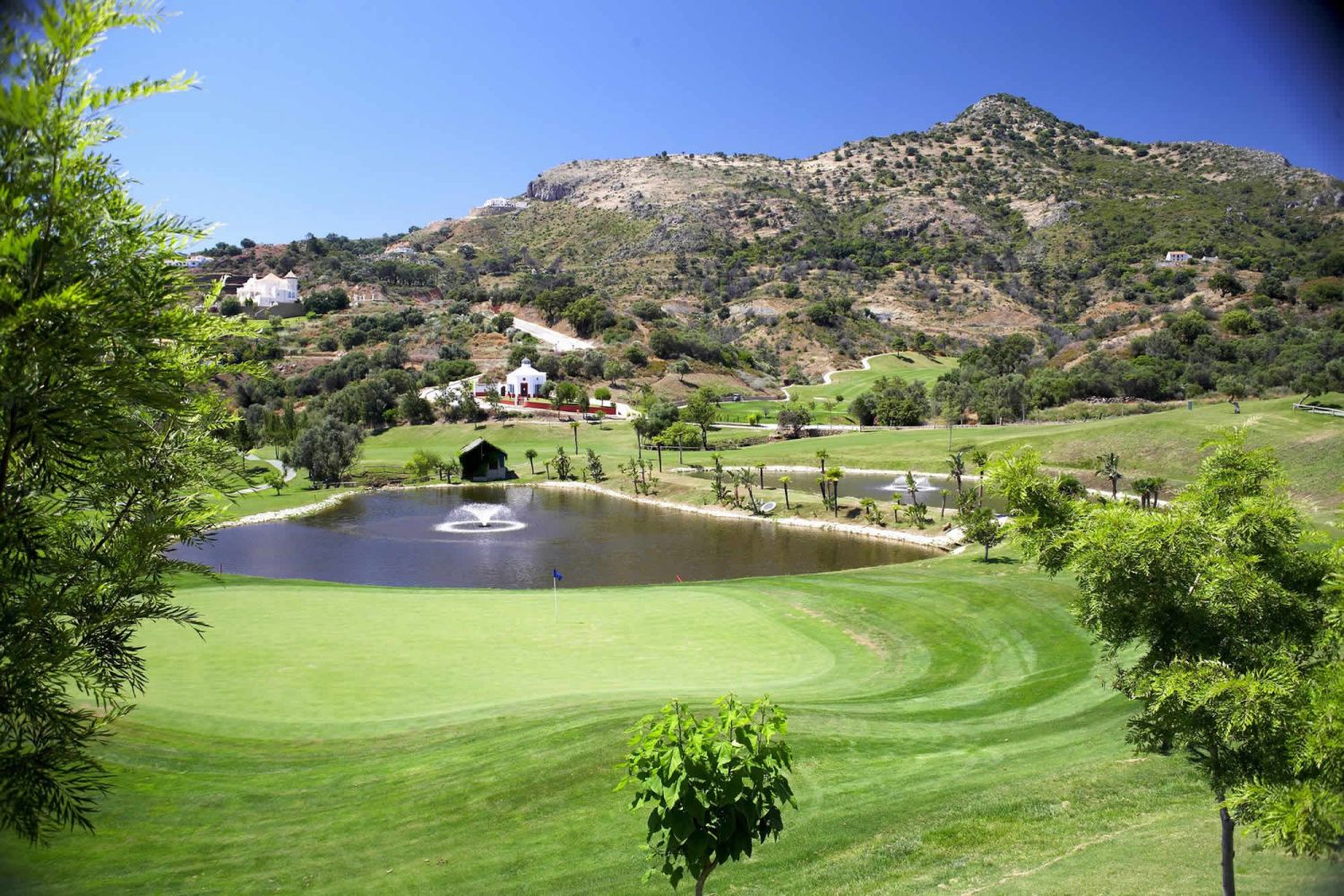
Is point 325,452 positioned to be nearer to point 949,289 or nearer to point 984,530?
point 984,530

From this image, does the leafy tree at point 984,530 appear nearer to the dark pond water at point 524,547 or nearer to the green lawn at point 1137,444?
the dark pond water at point 524,547

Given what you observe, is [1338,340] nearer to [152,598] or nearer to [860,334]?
[860,334]

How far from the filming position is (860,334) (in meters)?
148

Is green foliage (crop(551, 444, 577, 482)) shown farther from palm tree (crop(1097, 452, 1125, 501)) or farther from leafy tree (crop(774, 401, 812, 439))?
palm tree (crop(1097, 452, 1125, 501))

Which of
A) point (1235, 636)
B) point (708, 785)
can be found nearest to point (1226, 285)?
point (1235, 636)

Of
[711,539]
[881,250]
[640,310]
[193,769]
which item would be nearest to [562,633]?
[193,769]

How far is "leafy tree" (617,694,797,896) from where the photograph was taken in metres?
6.47

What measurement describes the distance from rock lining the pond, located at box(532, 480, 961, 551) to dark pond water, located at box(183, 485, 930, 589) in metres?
1.01

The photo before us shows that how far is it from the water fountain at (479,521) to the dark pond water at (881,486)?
1850 cm

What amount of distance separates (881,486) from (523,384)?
2143 inches

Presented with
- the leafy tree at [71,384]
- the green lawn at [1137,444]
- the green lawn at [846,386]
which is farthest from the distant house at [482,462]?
the leafy tree at [71,384]

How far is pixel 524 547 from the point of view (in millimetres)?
47281

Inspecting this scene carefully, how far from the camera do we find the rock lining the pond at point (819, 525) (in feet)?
151

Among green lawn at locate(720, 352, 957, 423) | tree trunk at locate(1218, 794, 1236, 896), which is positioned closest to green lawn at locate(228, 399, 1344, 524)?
green lawn at locate(720, 352, 957, 423)
